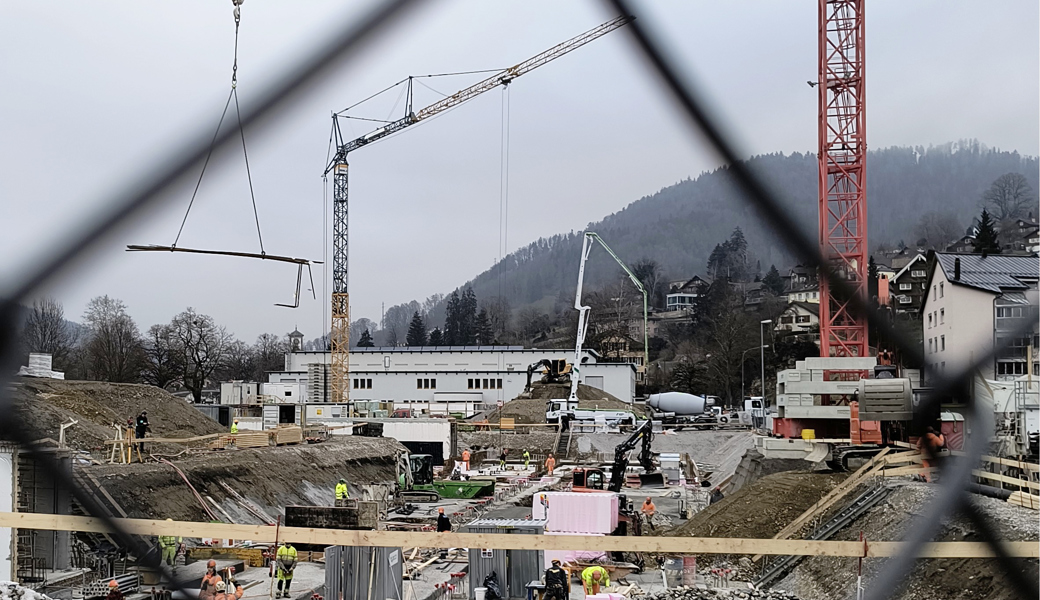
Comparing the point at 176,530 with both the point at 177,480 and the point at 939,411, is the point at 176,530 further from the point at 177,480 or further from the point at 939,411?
the point at 177,480

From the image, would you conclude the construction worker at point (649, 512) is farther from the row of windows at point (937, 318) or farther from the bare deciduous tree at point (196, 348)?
the bare deciduous tree at point (196, 348)

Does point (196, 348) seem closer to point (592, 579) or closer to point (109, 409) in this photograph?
point (109, 409)

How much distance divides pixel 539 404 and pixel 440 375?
1751cm

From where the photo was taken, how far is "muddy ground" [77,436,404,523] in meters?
20.5

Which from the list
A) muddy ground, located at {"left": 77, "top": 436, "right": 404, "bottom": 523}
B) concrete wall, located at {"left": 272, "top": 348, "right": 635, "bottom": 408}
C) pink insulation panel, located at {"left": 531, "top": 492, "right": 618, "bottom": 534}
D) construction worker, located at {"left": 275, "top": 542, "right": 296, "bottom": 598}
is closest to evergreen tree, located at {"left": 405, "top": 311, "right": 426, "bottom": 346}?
Result: concrete wall, located at {"left": 272, "top": 348, "right": 635, "bottom": 408}

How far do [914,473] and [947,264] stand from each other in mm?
16480

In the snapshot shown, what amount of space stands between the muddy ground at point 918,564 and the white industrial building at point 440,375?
47251 mm

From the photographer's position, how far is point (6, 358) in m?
1.23

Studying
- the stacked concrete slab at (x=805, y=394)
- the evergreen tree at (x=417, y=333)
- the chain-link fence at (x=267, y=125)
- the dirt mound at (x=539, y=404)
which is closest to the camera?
the chain-link fence at (x=267, y=125)

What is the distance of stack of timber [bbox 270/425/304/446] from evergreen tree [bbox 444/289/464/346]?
235ft

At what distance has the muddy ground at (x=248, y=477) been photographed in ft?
67.4

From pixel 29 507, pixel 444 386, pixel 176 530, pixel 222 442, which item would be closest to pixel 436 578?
pixel 29 507

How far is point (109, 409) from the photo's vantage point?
3347 centimetres

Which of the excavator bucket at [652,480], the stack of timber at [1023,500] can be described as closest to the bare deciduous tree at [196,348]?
the excavator bucket at [652,480]
